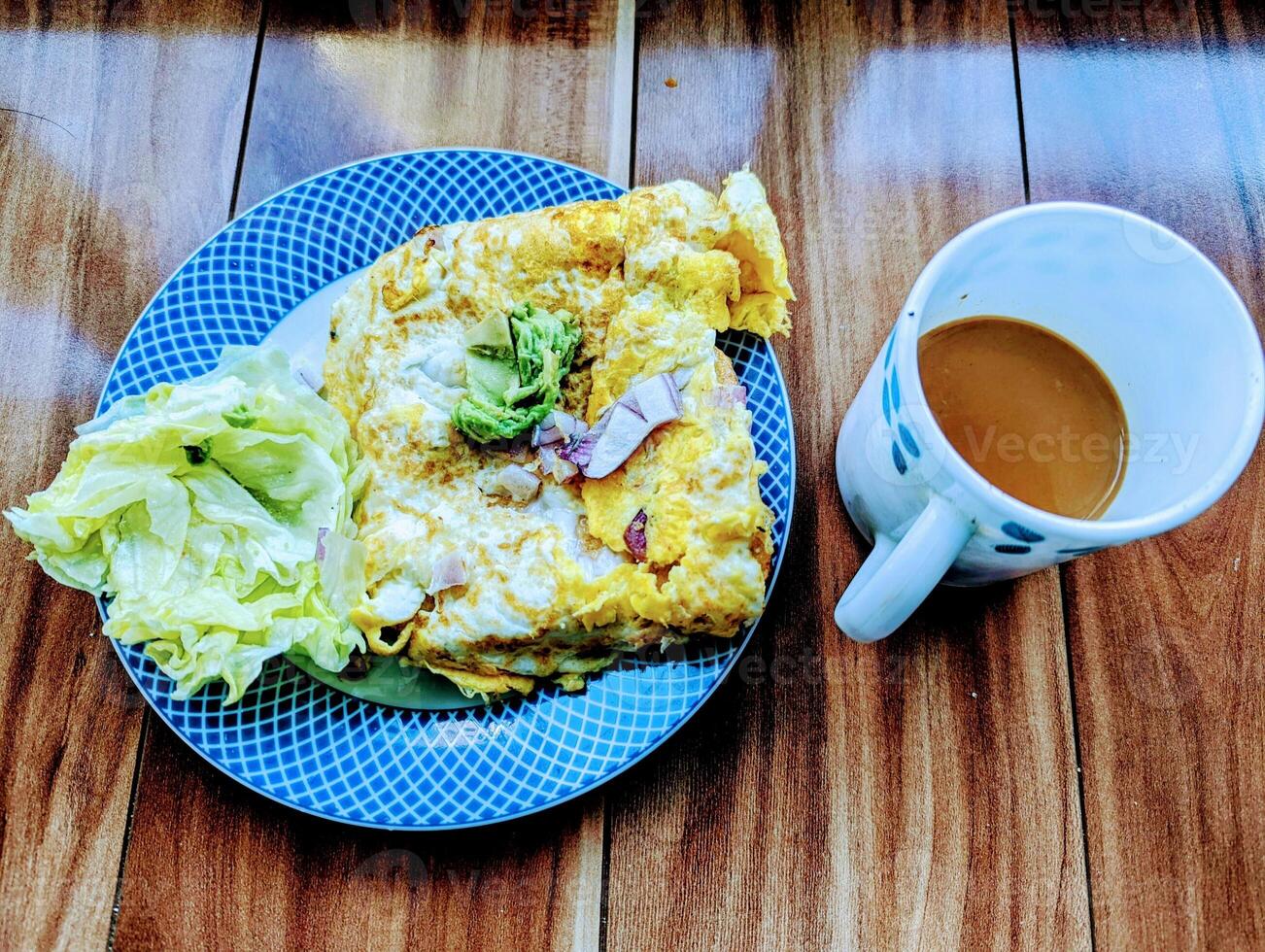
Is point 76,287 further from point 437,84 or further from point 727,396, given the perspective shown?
point 727,396

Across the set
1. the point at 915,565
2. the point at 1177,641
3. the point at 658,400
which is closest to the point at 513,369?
the point at 658,400

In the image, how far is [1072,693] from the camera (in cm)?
153

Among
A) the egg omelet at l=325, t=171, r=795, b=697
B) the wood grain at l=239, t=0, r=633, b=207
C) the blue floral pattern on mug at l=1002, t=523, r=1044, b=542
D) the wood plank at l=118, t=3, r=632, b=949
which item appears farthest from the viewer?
the wood grain at l=239, t=0, r=633, b=207

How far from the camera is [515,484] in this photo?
1393mm

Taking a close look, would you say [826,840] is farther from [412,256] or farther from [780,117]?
[780,117]

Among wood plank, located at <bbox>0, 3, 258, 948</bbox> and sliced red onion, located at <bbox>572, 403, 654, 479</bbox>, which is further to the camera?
wood plank, located at <bbox>0, 3, 258, 948</bbox>

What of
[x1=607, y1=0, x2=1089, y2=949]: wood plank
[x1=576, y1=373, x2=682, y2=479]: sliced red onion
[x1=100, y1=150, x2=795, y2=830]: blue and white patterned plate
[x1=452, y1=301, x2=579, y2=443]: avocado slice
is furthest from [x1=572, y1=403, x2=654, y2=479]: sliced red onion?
[x1=607, y1=0, x2=1089, y2=949]: wood plank

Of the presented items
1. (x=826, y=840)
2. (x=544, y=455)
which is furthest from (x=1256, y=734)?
(x=544, y=455)

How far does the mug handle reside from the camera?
3.54 ft

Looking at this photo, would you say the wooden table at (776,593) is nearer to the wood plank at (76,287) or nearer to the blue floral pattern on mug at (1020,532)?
the wood plank at (76,287)

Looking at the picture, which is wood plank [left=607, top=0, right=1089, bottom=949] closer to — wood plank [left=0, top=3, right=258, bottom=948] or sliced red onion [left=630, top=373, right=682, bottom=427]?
sliced red onion [left=630, top=373, right=682, bottom=427]

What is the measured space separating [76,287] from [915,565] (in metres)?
1.48

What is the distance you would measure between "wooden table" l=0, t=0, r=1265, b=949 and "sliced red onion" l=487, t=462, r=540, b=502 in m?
0.43

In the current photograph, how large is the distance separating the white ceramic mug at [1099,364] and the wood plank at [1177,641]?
39 cm
